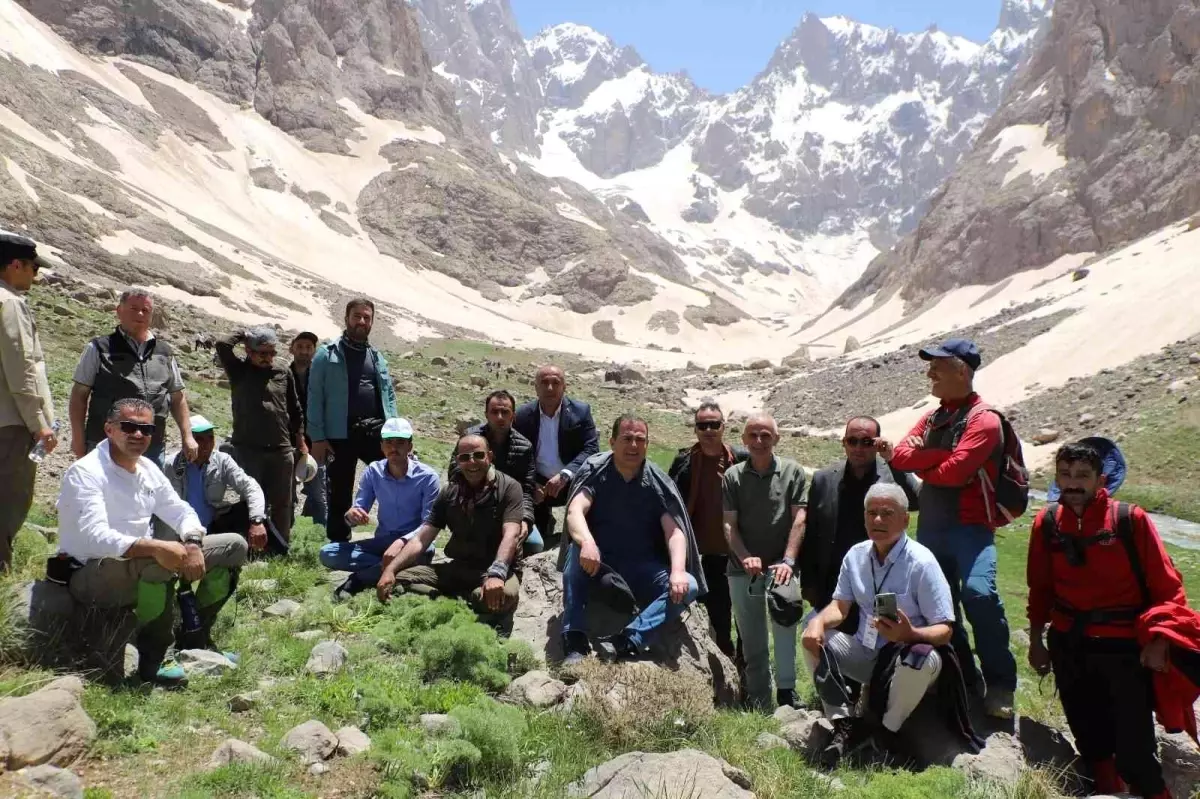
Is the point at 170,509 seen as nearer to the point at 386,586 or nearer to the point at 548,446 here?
the point at 386,586

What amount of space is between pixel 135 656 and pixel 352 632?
165 centimetres

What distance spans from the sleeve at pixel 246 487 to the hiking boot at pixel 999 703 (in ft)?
19.1

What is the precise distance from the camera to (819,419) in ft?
116

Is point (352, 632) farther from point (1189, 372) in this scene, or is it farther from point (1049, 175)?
point (1049, 175)

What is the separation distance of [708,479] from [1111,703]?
3.32 m

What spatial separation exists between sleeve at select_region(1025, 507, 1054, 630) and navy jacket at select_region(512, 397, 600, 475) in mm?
4134

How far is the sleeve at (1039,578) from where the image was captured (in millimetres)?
5520

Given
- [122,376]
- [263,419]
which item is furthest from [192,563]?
[263,419]

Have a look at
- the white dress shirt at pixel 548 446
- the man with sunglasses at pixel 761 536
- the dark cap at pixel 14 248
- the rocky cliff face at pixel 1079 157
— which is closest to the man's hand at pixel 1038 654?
the man with sunglasses at pixel 761 536

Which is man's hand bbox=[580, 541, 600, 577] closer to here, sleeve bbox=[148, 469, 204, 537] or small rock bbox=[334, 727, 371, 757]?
small rock bbox=[334, 727, 371, 757]

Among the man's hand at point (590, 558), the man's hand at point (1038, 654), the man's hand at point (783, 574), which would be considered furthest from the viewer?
the man's hand at point (783, 574)

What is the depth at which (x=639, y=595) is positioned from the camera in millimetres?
6566

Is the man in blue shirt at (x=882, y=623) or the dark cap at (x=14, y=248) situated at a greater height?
the dark cap at (x=14, y=248)

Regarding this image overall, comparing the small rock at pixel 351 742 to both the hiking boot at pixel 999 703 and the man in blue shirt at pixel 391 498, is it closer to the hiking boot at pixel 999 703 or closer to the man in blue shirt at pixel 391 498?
the man in blue shirt at pixel 391 498
